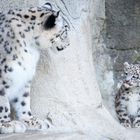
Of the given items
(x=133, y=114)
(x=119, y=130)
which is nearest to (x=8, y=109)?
(x=119, y=130)

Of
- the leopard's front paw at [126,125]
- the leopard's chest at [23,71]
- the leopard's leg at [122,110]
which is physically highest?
the leopard's chest at [23,71]

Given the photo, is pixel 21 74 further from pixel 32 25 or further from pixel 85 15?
pixel 85 15

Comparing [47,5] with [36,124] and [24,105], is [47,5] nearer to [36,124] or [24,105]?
[24,105]

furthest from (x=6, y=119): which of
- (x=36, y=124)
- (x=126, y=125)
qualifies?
(x=126, y=125)

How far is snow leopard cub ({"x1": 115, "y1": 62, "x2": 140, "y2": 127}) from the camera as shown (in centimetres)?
602

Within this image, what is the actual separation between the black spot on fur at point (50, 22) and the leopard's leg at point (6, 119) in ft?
2.15

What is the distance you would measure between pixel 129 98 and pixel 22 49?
1.61 metres

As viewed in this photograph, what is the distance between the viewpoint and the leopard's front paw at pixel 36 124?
197 inches

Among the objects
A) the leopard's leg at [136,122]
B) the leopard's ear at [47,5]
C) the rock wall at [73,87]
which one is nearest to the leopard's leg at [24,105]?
the rock wall at [73,87]

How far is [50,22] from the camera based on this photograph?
5.08 m

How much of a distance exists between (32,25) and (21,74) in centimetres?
43

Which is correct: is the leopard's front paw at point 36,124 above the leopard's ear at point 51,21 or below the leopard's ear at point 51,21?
below

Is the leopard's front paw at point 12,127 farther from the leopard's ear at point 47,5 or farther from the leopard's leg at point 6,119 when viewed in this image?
the leopard's ear at point 47,5

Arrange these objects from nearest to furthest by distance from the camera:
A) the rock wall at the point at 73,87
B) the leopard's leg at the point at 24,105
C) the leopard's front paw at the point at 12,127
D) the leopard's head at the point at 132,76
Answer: the leopard's front paw at the point at 12,127, the leopard's leg at the point at 24,105, the rock wall at the point at 73,87, the leopard's head at the point at 132,76
